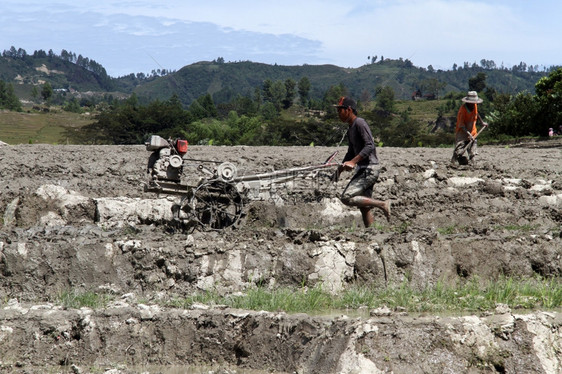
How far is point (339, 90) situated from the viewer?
73.9 meters

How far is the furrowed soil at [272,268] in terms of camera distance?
5.60m

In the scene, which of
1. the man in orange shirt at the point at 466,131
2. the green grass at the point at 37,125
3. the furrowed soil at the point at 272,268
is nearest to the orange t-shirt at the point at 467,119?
the man in orange shirt at the point at 466,131

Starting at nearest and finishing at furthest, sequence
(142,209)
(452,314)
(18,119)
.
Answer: (452,314)
(142,209)
(18,119)

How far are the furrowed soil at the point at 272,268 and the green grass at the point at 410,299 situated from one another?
9.8 inches

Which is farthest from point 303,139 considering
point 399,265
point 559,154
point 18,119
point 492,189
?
point 18,119

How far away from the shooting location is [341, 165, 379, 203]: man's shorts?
848cm

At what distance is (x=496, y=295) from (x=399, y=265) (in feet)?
4.96

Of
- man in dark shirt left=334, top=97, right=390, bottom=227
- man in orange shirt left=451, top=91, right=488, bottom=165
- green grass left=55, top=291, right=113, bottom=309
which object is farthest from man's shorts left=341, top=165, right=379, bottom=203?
man in orange shirt left=451, top=91, right=488, bottom=165

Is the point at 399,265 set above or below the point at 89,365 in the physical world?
above

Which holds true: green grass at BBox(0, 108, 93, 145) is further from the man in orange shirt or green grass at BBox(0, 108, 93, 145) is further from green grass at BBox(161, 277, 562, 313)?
green grass at BBox(161, 277, 562, 313)

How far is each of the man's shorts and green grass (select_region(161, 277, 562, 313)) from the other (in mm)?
1649

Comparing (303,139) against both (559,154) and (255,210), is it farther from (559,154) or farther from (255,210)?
(255,210)

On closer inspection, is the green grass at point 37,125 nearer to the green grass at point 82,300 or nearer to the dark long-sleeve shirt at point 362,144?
the dark long-sleeve shirt at point 362,144

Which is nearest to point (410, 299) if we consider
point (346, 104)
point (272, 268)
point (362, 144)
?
point (272, 268)
